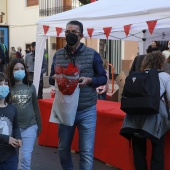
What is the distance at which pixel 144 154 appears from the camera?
4.00m

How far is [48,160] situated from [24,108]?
70.8 inches

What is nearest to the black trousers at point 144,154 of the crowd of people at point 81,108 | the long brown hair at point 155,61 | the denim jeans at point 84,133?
the crowd of people at point 81,108

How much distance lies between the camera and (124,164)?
4617mm

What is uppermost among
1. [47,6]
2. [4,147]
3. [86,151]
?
[47,6]

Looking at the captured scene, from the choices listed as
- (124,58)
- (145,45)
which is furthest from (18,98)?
(124,58)

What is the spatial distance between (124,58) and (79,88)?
590 inches

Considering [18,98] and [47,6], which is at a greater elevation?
[47,6]

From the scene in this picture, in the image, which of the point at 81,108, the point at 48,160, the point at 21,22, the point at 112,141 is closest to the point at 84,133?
the point at 81,108

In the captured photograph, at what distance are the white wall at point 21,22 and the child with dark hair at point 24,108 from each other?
63.2 feet

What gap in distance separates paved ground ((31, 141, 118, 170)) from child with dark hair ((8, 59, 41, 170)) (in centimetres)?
127

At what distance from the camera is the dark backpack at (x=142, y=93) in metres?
3.63

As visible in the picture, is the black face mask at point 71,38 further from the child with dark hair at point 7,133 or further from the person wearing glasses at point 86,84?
the child with dark hair at point 7,133

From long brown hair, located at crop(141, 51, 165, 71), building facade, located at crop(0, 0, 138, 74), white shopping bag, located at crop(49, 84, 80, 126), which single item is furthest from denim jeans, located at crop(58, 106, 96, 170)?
A: building facade, located at crop(0, 0, 138, 74)

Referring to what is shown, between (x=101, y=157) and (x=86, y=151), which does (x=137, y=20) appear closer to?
(x=101, y=157)
